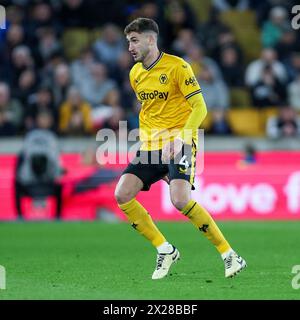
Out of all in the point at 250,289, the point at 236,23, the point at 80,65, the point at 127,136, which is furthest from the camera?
the point at 236,23

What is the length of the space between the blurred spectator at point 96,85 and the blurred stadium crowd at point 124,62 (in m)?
0.02

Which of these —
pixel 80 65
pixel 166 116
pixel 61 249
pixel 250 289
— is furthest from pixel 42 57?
pixel 250 289

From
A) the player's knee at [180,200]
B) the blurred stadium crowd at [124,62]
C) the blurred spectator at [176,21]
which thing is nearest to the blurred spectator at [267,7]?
the blurred stadium crowd at [124,62]

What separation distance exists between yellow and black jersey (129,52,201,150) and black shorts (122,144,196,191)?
106mm

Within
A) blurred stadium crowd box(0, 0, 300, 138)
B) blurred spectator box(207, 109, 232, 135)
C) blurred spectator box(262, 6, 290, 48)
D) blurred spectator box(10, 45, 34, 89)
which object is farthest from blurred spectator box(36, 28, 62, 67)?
blurred spectator box(262, 6, 290, 48)

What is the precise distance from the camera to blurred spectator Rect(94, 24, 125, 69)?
1888 centimetres

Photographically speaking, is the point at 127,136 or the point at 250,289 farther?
the point at 127,136

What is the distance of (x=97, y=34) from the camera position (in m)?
19.6

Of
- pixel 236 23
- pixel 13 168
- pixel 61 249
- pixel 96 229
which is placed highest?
pixel 236 23

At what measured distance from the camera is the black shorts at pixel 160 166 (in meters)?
8.57

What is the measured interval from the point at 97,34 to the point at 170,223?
5.61 meters

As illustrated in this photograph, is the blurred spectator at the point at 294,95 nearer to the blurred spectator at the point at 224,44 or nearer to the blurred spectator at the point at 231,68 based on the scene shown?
the blurred spectator at the point at 231,68

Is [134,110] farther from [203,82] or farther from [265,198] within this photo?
[265,198]

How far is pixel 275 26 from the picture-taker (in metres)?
19.9
